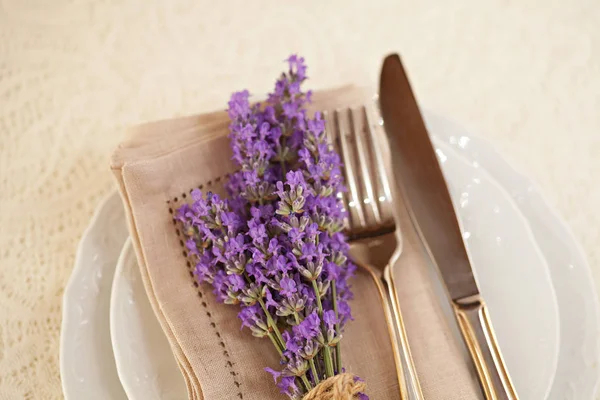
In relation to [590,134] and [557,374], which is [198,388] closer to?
[557,374]

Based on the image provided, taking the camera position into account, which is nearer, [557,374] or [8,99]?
[557,374]

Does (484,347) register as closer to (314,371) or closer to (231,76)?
(314,371)

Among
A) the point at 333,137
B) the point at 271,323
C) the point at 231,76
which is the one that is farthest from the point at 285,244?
the point at 231,76

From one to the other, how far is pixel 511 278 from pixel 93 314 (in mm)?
508

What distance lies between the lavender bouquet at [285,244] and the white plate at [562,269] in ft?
0.77

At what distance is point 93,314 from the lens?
2.01ft

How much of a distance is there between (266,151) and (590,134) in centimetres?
57

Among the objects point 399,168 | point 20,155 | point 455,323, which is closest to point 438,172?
point 399,168

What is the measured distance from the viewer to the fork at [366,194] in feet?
1.98

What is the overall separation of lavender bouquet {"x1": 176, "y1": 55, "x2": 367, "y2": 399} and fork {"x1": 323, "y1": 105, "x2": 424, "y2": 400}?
0.11 feet

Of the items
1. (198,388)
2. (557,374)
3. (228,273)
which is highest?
(228,273)

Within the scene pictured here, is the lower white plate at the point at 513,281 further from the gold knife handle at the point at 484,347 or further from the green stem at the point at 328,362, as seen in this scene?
the green stem at the point at 328,362

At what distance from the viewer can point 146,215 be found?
0.57m

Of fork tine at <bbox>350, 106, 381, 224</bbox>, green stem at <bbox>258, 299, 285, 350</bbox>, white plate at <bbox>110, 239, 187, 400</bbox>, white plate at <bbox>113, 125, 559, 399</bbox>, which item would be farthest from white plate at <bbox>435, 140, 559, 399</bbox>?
white plate at <bbox>110, 239, 187, 400</bbox>
